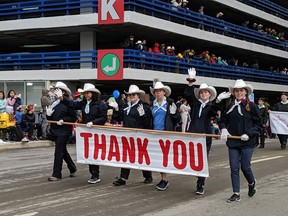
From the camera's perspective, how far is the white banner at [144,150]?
8039 mm

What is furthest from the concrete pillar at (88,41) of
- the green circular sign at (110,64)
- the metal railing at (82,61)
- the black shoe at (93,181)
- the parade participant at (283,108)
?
the black shoe at (93,181)

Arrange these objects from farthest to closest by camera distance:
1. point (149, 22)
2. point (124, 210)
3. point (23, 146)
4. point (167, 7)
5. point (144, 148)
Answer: point (167, 7), point (149, 22), point (23, 146), point (144, 148), point (124, 210)

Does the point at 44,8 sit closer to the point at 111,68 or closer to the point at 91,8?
the point at 91,8

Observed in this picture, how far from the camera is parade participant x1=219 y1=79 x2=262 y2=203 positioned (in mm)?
7488

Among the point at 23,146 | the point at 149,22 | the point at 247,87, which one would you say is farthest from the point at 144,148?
the point at 149,22

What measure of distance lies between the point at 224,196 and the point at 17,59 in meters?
19.4

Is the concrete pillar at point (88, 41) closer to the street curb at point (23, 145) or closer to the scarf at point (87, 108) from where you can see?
the street curb at point (23, 145)

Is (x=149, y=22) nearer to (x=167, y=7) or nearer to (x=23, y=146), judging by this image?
A: (x=167, y=7)

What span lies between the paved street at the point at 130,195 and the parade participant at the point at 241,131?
0.50 metres

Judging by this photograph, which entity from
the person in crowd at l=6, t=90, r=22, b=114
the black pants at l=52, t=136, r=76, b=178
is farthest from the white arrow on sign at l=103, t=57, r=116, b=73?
the black pants at l=52, t=136, r=76, b=178

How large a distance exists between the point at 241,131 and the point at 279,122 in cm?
1045

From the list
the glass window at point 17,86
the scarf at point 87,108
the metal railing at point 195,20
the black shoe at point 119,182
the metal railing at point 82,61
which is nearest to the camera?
the black shoe at point 119,182

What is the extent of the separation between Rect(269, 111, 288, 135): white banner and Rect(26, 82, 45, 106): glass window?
38.6 ft

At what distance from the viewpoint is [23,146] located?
16.3m
